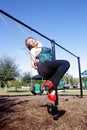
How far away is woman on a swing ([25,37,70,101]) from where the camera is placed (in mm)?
5942

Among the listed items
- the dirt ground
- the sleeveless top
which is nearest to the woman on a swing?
the sleeveless top

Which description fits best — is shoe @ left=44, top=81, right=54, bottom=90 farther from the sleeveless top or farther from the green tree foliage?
the green tree foliage

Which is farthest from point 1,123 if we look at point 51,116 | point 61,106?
point 61,106

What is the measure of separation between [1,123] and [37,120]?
3.18 feet

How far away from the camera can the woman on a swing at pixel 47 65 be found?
5.94 m

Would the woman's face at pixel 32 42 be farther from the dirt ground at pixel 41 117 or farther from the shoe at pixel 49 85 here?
the dirt ground at pixel 41 117

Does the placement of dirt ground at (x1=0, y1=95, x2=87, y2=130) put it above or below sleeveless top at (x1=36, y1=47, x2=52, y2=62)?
below

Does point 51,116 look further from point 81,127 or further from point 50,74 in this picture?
point 50,74

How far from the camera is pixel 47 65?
20.0ft

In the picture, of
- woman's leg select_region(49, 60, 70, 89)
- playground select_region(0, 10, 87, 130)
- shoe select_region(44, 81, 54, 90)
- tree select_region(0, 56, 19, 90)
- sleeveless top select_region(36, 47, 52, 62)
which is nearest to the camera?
shoe select_region(44, 81, 54, 90)

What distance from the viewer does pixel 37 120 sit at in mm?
7129

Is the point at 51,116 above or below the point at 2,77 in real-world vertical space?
below

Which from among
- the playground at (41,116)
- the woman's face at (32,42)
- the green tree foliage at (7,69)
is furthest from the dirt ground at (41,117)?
the green tree foliage at (7,69)

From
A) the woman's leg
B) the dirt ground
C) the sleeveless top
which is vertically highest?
the sleeveless top
